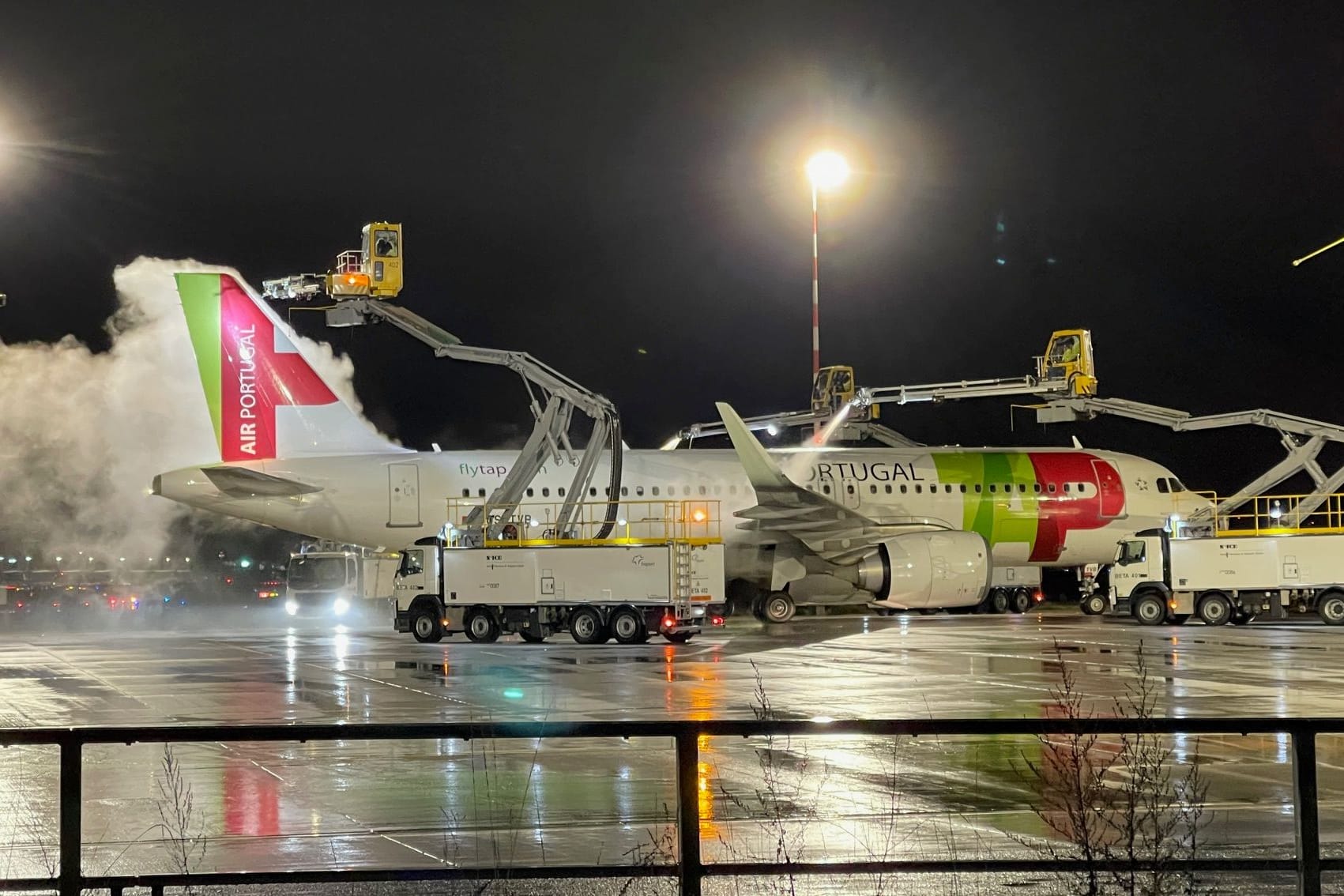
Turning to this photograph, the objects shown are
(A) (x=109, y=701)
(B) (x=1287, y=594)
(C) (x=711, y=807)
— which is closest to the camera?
(C) (x=711, y=807)

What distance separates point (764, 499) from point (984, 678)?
1553cm

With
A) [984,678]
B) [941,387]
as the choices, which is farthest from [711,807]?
[941,387]

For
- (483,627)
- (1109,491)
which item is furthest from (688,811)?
(1109,491)

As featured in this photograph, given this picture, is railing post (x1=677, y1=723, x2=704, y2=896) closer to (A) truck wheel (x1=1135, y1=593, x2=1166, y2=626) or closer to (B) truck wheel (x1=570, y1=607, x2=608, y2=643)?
(B) truck wheel (x1=570, y1=607, x2=608, y2=643)

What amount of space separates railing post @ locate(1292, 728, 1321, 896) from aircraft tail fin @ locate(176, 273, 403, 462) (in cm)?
3012

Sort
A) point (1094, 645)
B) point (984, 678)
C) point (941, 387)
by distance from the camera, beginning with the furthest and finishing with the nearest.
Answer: point (941, 387) → point (1094, 645) → point (984, 678)

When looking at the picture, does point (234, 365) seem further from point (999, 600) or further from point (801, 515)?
point (999, 600)

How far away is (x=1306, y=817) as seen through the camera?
6.00 m

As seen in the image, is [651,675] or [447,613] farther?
[447,613]

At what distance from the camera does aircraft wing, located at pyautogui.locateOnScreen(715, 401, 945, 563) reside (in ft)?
110

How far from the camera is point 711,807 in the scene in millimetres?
9586

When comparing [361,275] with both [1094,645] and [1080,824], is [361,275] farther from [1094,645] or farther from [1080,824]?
[1080,824]

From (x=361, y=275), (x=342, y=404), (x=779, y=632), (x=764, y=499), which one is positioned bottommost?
(x=779, y=632)

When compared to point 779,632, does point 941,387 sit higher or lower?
higher
